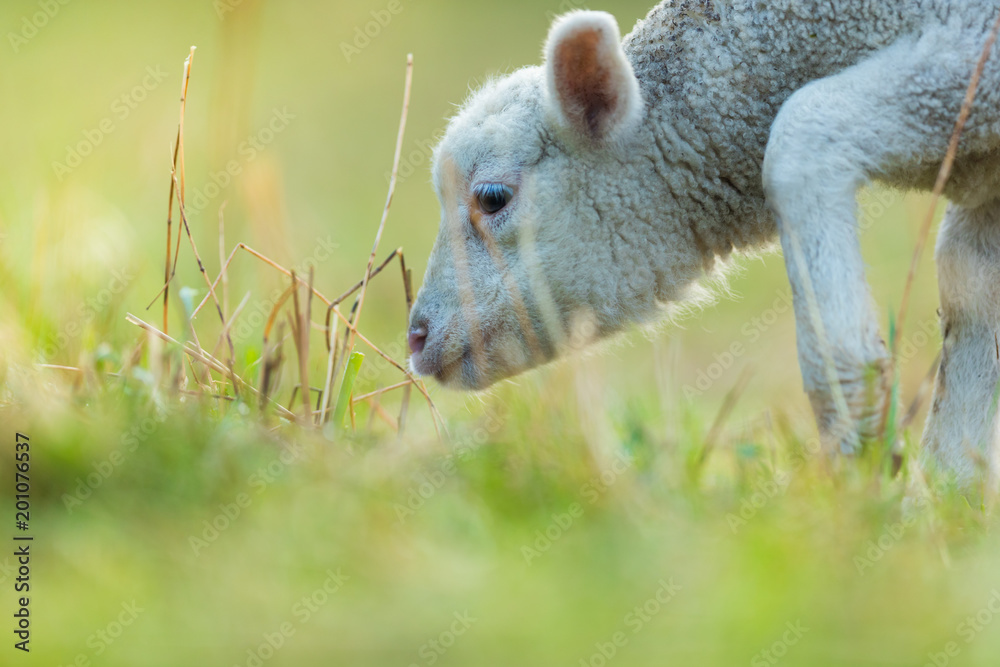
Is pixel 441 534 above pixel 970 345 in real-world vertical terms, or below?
above

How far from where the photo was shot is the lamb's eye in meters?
3.92

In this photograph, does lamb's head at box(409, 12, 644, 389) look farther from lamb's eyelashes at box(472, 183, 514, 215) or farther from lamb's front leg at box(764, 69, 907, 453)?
lamb's front leg at box(764, 69, 907, 453)

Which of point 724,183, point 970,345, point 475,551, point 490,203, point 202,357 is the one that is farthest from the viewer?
point 970,345

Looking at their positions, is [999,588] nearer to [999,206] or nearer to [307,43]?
[999,206]

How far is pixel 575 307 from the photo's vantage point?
3932mm

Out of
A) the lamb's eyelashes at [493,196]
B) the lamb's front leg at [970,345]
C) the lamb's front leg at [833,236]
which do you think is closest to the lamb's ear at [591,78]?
the lamb's eyelashes at [493,196]

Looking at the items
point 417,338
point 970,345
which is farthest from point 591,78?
point 970,345

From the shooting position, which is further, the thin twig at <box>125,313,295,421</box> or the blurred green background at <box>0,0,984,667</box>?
the thin twig at <box>125,313,295,421</box>

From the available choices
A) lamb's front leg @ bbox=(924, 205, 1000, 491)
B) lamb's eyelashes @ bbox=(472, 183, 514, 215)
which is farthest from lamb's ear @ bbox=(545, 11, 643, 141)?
lamb's front leg @ bbox=(924, 205, 1000, 491)

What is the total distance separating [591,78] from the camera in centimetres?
372

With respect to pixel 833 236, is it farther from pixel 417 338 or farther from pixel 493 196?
pixel 417 338

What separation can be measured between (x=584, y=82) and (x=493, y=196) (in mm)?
535

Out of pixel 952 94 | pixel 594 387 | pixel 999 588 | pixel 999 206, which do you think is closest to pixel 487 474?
pixel 594 387

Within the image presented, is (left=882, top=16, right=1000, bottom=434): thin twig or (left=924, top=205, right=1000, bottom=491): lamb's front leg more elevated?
(left=882, top=16, right=1000, bottom=434): thin twig
